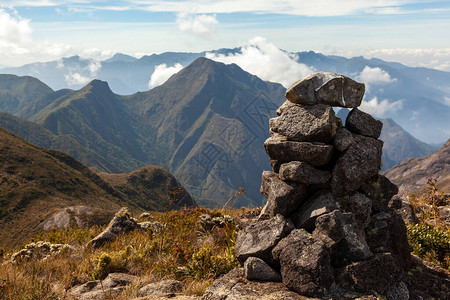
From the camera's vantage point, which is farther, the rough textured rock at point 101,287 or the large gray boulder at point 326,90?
the large gray boulder at point 326,90

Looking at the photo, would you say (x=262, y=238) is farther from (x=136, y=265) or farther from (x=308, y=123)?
(x=136, y=265)

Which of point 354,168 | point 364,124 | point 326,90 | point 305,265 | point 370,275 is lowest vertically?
point 370,275

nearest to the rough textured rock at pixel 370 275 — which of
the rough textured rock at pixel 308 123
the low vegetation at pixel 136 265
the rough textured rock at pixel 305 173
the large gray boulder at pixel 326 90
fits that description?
the rough textured rock at pixel 305 173

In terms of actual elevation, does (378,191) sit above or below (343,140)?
below

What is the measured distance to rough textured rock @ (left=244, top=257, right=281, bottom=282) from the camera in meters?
8.00

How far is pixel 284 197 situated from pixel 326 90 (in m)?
3.70

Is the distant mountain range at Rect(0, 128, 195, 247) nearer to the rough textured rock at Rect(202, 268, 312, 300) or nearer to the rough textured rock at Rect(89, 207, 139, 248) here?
the rough textured rock at Rect(89, 207, 139, 248)

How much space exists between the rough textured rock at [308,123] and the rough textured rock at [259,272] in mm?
3910

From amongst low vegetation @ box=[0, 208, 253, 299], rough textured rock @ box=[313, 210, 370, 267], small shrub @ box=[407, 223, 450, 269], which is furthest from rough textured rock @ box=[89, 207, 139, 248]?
small shrub @ box=[407, 223, 450, 269]

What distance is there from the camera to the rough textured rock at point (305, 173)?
29.0ft

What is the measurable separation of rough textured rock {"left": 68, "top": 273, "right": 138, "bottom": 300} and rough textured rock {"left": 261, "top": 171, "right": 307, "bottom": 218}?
4701mm

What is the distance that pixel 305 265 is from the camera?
7316 mm

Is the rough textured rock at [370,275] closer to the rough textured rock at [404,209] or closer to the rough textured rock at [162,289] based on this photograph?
the rough textured rock at [162,289]

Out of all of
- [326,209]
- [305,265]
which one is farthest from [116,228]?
[326,209]
